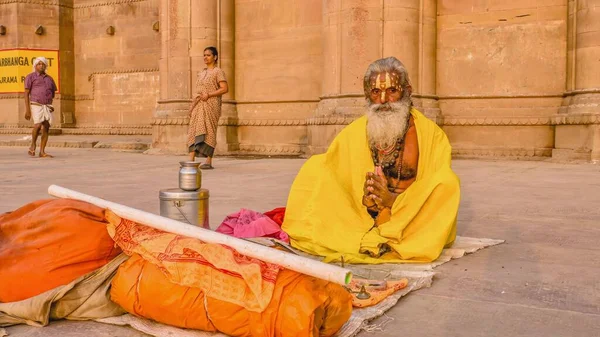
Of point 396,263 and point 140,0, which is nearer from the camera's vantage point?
point 396,263

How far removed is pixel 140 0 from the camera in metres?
16.9

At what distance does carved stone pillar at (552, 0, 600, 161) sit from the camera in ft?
31.1

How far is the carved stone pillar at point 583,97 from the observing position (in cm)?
948

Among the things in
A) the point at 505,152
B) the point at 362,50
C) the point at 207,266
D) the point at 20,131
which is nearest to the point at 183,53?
the point at 362,50

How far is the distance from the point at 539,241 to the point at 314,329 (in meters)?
2.37

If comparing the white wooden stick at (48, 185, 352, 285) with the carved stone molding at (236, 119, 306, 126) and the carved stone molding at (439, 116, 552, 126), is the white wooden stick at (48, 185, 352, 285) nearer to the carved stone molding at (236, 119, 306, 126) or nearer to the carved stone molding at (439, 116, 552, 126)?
the carved stone molding at (439, 116, 552, 126)

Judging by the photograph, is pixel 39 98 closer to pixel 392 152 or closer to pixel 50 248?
pixel 392 152

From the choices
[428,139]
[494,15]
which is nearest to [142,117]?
[494,15]

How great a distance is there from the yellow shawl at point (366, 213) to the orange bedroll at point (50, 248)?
1357 millimetres

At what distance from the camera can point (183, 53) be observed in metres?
12.2

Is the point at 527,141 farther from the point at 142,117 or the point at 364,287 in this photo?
the point at 142,117

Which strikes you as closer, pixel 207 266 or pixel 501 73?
pixel 207 266

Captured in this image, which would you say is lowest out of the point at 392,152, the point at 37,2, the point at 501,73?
the point at 392,152

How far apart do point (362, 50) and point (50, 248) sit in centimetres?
831
